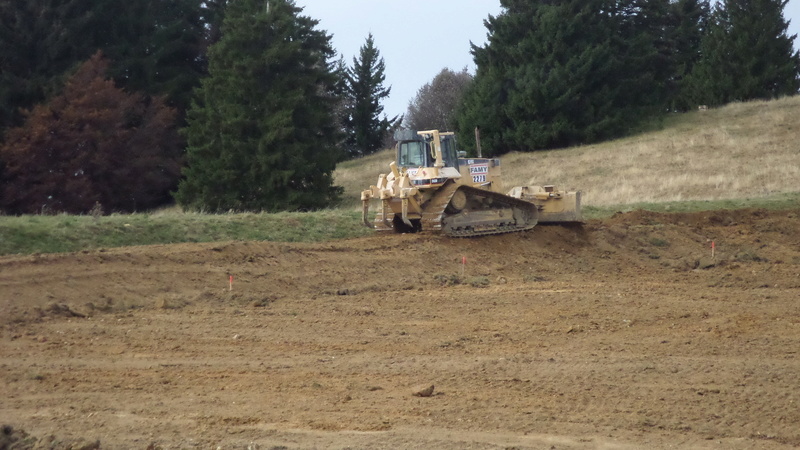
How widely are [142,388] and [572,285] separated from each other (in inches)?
347

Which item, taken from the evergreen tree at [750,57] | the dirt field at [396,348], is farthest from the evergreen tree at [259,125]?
the evergreen tree at [750,57]

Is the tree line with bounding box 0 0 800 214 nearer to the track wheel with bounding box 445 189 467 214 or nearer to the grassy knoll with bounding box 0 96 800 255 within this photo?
the grassy knoll with bounding box 0 96 800 255

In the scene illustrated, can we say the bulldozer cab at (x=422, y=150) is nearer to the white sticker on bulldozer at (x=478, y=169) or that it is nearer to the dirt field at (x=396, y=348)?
the white sticker on bulldozer at (x=478, y=169)

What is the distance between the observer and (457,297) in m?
14.7

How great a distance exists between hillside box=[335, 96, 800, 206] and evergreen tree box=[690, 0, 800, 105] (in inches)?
186

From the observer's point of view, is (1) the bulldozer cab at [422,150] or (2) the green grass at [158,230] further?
(1) the bulldozer cab at [422,150]

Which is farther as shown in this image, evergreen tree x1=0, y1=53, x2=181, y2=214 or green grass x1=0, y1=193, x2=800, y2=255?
evergreen tree x1=0, y1=53, x2=181, y2=214

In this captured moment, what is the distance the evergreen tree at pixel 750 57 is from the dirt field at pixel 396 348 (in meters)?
39.4

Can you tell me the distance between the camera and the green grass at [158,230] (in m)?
16.6

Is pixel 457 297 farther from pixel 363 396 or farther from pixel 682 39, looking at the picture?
pixel 682 39

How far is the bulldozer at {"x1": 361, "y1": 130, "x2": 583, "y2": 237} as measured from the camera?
1955 cm

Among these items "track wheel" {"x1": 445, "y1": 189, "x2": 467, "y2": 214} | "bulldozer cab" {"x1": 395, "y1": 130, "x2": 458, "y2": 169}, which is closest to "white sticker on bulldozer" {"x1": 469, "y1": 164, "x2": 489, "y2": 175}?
"bulldozer cab" {"x1": 395, "y1": 130, "x2": 458, "y2": 169}

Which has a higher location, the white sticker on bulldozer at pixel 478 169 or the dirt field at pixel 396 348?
the white sticker on bulldozer at pixel 478 169

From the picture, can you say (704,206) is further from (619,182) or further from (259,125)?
(259,125)
